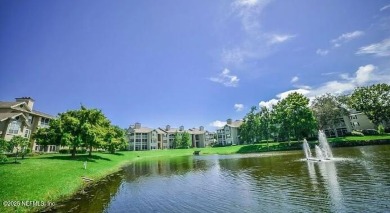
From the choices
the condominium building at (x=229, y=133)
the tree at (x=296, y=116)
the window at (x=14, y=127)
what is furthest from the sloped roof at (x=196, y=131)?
the window at (x=14, y=127)

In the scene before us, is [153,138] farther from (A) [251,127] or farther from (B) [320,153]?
(B) [320,153]

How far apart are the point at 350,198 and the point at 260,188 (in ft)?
22.7

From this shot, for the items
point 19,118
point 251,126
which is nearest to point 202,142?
point 251,126

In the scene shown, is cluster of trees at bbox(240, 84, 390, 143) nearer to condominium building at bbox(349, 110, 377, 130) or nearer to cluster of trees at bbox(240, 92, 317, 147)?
cluster of trees at bbox(240, 92, 317, 147)

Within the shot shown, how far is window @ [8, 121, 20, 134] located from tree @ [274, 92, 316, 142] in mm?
82052

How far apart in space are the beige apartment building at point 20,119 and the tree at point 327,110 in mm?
93912

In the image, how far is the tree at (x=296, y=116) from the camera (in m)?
74.4

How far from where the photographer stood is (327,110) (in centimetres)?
8381

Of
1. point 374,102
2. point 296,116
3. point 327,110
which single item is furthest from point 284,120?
point 374,102

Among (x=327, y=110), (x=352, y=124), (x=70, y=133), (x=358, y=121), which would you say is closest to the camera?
(x=70, y=133)

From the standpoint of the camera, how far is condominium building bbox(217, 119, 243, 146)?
135 m

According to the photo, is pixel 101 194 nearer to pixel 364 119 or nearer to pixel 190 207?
pixel 190 207

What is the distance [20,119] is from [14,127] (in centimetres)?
319

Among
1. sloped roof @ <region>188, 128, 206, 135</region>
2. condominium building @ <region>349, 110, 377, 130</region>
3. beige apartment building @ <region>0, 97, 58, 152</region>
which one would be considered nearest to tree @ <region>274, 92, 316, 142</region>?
condominium building @ <region>349, 110, 377, 130</region>
